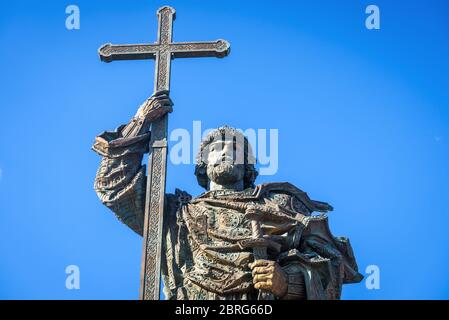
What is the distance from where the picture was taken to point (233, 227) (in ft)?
70.0

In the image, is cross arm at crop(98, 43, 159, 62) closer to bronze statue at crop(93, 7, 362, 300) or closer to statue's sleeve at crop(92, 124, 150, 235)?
bronze statue at crop(93, 7, 362, 300)

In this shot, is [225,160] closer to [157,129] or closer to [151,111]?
[157,129]

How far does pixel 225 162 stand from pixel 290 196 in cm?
108

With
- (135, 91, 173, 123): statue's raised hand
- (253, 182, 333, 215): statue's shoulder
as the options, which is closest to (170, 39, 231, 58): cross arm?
(135, 91, 173, 123): statue's raised hand

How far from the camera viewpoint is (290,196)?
2200 centimetres

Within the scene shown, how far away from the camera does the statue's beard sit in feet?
72.6

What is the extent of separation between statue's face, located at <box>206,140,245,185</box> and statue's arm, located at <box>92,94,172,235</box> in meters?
1.14

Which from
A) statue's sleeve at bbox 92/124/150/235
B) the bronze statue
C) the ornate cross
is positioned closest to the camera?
the ornate cross

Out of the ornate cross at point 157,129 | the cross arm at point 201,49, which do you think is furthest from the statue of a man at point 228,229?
the cross arm at point 201,49

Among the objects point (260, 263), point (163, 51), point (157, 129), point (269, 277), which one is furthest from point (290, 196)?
point (163, 51)

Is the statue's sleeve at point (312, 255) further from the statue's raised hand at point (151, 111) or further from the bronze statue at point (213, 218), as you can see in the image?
the statue's raised hand at point (151, 111)
